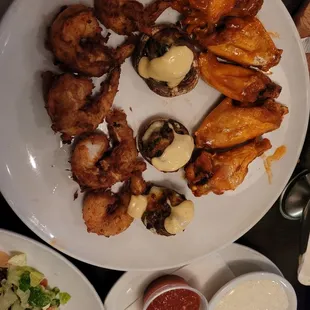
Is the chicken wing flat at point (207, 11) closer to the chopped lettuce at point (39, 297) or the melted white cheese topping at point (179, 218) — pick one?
the melted white cheese topping at point (179, 218)

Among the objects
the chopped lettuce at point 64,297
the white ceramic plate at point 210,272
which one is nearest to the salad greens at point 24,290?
the chopped lettuce at point 64,297

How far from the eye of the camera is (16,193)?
2047 millimetres

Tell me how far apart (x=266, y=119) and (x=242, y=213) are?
1.58 feet

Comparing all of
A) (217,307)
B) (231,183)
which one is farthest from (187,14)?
(217,307)

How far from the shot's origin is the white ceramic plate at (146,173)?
76.8 inches

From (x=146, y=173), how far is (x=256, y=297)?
987 mm

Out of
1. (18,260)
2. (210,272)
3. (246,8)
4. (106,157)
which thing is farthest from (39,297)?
(246,8)

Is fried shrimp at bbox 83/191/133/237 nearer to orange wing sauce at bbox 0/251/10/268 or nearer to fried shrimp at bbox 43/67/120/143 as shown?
fried shrimp at bbox 43/67/120/143

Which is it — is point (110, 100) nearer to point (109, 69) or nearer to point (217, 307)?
point (109, 69)

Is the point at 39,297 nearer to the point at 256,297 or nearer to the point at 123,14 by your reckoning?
the point at 256,297

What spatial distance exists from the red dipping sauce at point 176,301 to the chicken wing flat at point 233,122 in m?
0.74

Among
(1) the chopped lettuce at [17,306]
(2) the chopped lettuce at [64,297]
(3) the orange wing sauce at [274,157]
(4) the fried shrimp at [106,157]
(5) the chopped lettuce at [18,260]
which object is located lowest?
(2) the chopped lettuce at [64,297]

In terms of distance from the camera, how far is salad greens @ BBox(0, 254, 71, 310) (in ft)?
7.45

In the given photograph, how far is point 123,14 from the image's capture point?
1969mm
